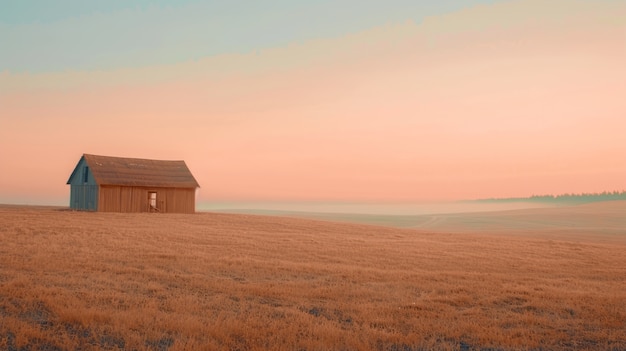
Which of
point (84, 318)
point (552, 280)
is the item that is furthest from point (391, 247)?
point (84, 318)

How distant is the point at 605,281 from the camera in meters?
21.3

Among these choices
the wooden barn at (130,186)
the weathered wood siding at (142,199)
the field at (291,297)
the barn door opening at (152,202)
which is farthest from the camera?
the barn door opening at (152,202)

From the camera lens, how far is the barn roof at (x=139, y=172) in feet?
178

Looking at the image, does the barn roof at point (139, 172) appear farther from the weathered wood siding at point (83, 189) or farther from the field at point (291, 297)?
the field at point (291, 297)

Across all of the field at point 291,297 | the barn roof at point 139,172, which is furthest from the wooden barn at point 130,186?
the field at point 291,297

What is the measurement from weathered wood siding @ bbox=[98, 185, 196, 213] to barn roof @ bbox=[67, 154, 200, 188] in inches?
31.1

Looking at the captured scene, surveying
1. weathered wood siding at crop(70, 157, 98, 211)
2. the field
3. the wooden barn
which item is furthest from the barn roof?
the field

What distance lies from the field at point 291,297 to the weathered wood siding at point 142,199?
2302 cm

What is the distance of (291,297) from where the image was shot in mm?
14617

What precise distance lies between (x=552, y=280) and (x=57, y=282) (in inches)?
731

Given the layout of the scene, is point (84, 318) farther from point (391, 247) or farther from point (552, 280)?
point (391, 247)

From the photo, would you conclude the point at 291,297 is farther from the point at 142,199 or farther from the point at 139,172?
the point at 139,172

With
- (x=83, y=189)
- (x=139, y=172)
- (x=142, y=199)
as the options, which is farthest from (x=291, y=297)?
(x=83, y=189)

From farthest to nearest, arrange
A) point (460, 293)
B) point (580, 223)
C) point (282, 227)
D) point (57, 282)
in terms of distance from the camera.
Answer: point (580, 223) < point (282, 227) < point (460, 293) < point (57, 282)
